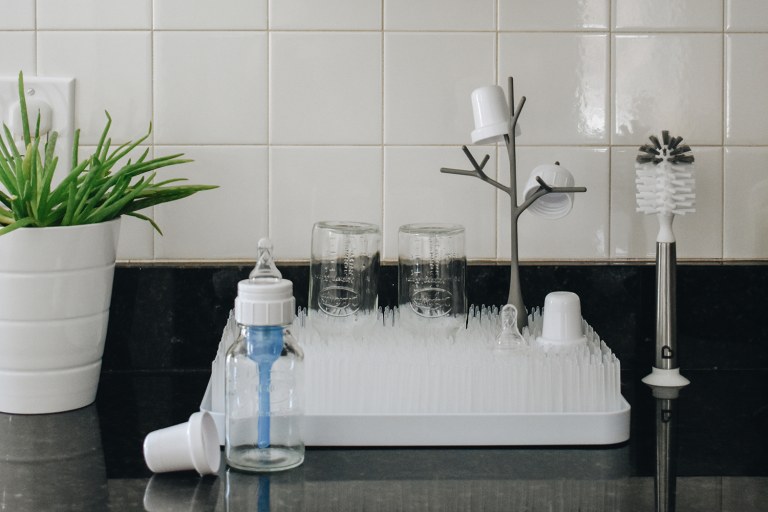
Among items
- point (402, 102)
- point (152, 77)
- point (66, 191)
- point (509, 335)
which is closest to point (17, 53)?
point (152, 77)

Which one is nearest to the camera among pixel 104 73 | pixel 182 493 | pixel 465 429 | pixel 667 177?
pixel 182 493

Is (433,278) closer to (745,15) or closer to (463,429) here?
(463,429)

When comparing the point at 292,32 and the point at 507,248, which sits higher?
the point at 292,32

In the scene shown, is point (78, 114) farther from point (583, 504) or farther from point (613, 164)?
point (583, 504)

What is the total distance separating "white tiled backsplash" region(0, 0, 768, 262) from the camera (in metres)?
1.42

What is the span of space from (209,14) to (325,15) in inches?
6.7

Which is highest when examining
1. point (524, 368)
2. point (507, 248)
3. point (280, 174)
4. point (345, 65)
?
point (345, 65)

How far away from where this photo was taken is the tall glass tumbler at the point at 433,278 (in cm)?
124

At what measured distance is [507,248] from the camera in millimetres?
1454

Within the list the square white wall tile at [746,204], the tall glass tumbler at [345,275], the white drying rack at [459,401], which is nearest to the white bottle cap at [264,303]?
the white drying rack at [459,401]

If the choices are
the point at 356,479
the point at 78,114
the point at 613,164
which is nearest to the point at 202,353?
the point at 78,114

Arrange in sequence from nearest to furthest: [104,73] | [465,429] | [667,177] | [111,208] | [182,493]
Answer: [182,493]
[465,429]
[111,208]
[667,177]
[104,73]

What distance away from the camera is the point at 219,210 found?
1442 mm

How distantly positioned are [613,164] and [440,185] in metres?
0.26
